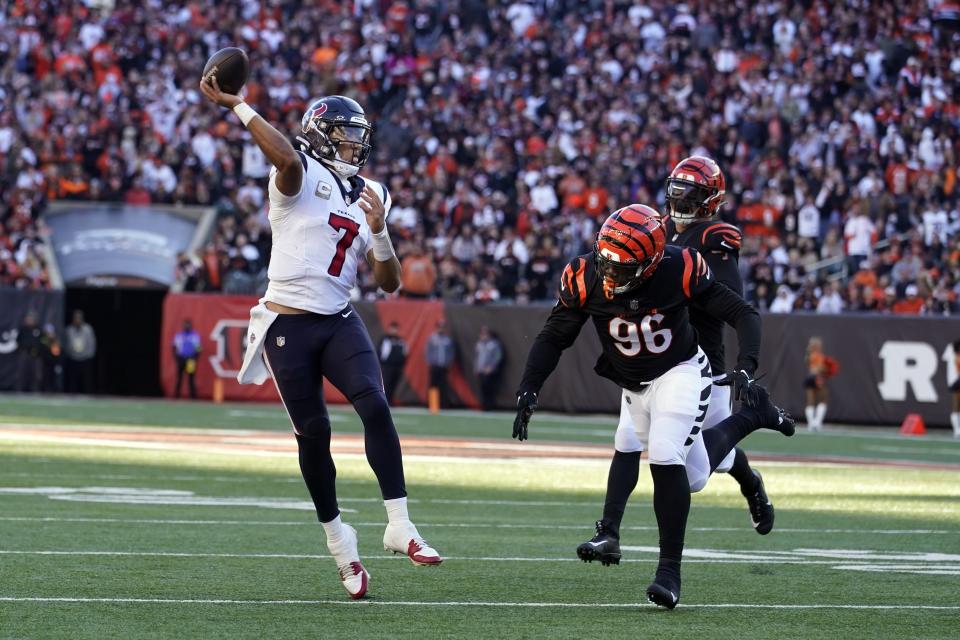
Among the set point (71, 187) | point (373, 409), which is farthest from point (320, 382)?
point (71, 187)

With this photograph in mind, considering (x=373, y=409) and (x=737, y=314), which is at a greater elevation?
(x=737, y=314)

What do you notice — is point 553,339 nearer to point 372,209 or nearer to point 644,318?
point 644,318

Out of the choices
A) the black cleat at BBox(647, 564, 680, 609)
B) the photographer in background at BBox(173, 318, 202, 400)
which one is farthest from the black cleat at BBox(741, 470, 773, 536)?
the photographer in background at BBox(173, 318, 202, 400)

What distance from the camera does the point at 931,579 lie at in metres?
7.54

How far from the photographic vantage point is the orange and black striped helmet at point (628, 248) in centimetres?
662

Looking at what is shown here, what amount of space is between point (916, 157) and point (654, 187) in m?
3.94

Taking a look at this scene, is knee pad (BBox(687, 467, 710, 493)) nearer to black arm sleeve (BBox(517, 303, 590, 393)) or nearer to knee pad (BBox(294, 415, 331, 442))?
black arm sleeve (BBox(517, 303, 590, 393))

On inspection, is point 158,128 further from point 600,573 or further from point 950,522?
point 600,573

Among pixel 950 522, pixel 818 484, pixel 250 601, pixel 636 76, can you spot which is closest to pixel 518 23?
pixel 636 76

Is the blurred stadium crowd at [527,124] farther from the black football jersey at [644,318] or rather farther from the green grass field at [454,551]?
the black football jersey at [644,318]

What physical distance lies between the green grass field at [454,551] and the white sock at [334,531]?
22 cm

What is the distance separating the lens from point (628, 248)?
662cm

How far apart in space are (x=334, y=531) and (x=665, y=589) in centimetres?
130

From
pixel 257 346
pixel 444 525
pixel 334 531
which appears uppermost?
pixel 257 346
